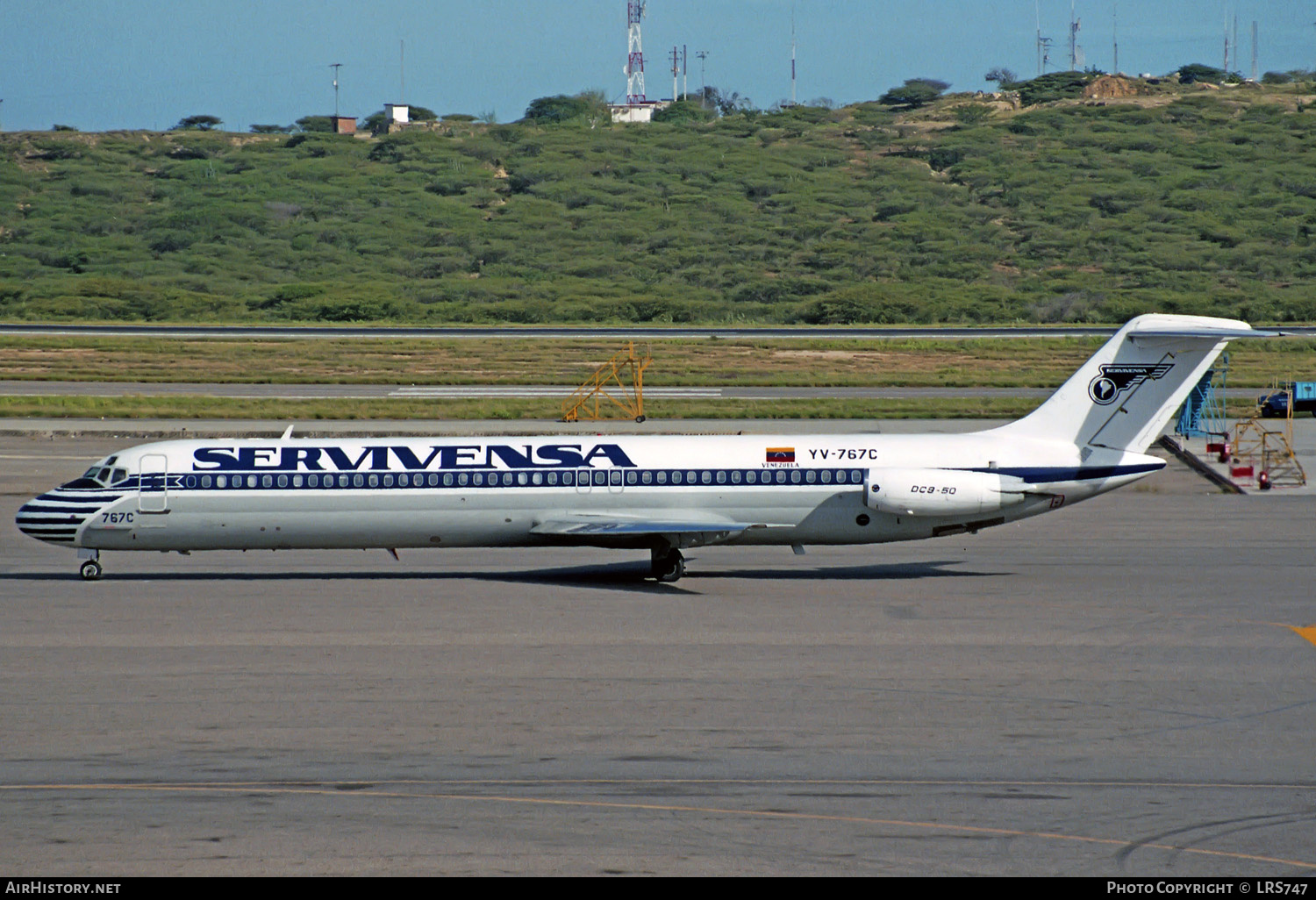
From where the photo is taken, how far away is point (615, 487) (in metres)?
26.8

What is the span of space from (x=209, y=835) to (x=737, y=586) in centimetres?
1444

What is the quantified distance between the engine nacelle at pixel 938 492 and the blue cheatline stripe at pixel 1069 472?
163 mm

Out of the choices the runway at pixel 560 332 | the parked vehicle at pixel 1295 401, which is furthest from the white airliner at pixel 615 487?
the runway at pixel 560 332

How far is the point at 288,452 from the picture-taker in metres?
26.8

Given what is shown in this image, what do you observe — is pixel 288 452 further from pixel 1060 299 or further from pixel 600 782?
pixel 1060 299

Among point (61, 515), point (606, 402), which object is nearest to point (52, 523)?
point (61, 515)

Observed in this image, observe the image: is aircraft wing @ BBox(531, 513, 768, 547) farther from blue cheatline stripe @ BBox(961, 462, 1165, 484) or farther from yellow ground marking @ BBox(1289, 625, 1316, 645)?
yellow ground marking @ BBox(1289, 625, 1316, 645)

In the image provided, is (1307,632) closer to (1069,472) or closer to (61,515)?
(1069,472)

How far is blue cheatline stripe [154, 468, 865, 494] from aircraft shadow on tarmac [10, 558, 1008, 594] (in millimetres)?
1814

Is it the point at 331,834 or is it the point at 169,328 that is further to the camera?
the point at 169,328

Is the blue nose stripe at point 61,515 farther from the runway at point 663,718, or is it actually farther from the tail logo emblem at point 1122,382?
the tail logo emblem at point 1122,382

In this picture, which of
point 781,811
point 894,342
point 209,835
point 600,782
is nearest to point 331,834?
point 209,835

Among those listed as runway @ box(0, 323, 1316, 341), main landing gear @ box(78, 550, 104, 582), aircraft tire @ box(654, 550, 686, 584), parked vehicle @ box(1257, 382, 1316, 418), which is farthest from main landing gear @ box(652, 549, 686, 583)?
runway @ box(0, 323, 1316, 341)

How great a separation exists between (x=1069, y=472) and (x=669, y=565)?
8.04m
